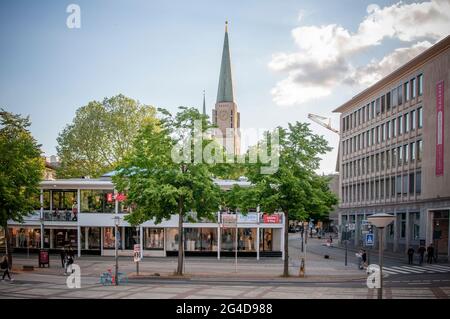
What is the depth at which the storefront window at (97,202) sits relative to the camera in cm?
4850

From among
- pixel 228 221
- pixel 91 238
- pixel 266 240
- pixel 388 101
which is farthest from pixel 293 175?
pixel 388 101

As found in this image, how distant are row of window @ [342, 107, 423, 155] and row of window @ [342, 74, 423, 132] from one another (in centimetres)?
184

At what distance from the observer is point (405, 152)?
5984 cm

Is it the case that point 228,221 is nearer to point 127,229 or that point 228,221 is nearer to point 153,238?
point 153,238

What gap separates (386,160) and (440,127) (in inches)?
684

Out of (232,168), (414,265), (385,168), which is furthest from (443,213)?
(232,168)

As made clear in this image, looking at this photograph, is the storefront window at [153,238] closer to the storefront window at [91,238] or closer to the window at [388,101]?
the storefront window at [91,238]

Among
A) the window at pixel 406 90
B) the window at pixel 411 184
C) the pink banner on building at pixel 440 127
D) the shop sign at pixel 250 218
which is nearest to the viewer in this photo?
the pink banner on building at pixel 440 127

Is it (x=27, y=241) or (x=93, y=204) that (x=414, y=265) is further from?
(x=27, y=241)

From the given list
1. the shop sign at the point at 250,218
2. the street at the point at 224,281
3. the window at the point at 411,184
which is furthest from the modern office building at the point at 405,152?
the street at the point at 224,281

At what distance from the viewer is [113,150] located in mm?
66500

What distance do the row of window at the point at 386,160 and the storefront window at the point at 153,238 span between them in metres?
30.7

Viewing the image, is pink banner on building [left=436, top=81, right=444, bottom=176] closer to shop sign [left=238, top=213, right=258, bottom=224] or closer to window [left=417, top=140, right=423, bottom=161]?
window [left=417, top=140, right=423, bottom=161]
